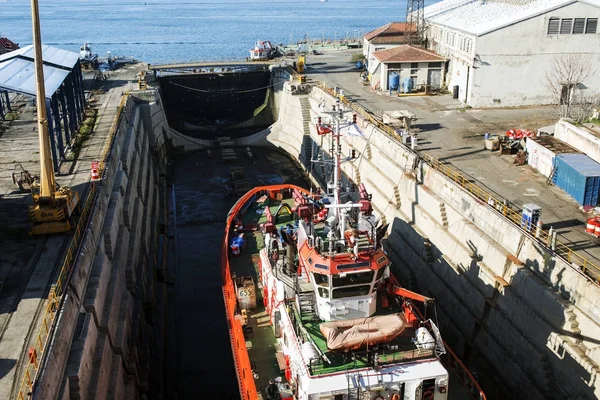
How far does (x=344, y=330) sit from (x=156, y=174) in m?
33.6

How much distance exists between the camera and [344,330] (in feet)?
55.2

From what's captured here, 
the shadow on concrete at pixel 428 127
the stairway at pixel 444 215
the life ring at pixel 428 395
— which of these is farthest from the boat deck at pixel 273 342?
the shadow on concrete at pixel 428 127

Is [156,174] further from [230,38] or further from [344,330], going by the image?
[230,38]

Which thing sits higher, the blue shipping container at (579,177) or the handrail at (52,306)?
the blue shipping container at (579,177)

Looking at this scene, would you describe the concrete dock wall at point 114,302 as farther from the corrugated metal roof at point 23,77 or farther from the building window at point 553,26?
the building window at point 553,26

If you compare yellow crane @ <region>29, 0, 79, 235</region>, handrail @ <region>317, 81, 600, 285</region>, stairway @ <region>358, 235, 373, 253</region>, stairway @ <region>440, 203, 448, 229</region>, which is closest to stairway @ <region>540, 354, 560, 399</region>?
handrail @ <region>317, 81, 600, 285</region>

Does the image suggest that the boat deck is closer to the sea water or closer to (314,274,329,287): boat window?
(314,274,329,287): boat window

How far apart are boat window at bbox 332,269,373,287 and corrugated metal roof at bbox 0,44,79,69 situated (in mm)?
24601

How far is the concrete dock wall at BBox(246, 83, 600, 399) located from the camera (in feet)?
63.4

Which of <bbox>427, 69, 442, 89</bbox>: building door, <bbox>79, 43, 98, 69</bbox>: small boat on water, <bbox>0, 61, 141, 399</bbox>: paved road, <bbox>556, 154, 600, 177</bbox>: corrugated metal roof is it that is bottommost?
<bbox>0, 61, 141, 399</bbox>: paved road

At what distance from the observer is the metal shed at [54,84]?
1100 inches

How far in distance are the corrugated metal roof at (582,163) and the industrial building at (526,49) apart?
53.2 feet

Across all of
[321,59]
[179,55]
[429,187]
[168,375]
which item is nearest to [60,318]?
[168,375]

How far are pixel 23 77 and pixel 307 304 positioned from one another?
19.4 meters
